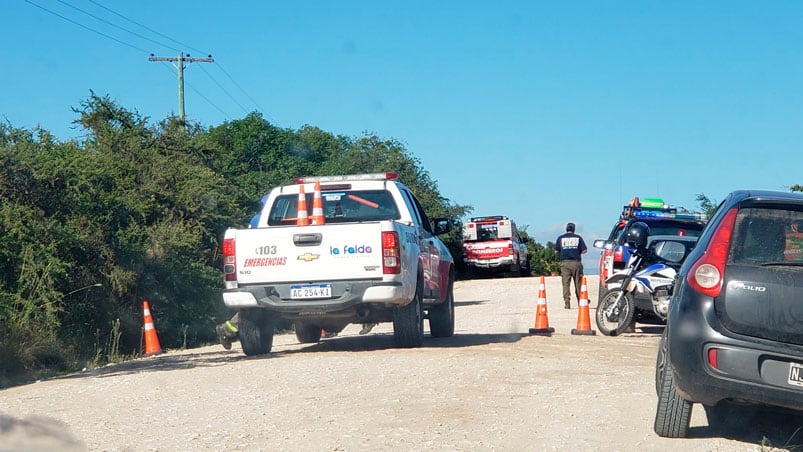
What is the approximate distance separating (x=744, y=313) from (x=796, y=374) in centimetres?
45

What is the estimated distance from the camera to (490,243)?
42.4m

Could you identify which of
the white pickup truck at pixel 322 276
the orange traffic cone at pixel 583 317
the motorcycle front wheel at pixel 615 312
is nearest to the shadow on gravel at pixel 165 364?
the white pickup truck at pixel 322 276

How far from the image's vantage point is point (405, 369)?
10320 millimetres

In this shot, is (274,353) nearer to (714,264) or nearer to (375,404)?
(375,404)

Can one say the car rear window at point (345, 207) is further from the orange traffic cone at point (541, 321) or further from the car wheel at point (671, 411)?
the car wheel at point (671, 411)

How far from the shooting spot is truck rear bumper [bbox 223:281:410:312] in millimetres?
11758

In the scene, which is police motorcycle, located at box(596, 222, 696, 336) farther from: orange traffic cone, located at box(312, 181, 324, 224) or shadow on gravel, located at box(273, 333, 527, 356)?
orange traffic cone, located at box(312, 181, 324, 224)

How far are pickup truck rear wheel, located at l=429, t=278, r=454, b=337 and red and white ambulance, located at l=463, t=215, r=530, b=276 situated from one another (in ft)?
89.7

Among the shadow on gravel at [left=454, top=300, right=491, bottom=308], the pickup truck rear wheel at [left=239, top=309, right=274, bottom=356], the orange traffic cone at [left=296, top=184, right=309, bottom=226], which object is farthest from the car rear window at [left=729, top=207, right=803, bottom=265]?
the shadow on gravel at [left=454, top=300, right=491, bottom=308]

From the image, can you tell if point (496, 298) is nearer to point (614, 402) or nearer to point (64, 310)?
point (64, 310)

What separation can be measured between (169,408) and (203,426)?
1059 mm

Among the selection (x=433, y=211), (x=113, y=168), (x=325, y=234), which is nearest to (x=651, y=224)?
(x=325, y=234)

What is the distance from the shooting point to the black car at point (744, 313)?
6.00 metres

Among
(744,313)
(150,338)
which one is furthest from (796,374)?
(150,338)
